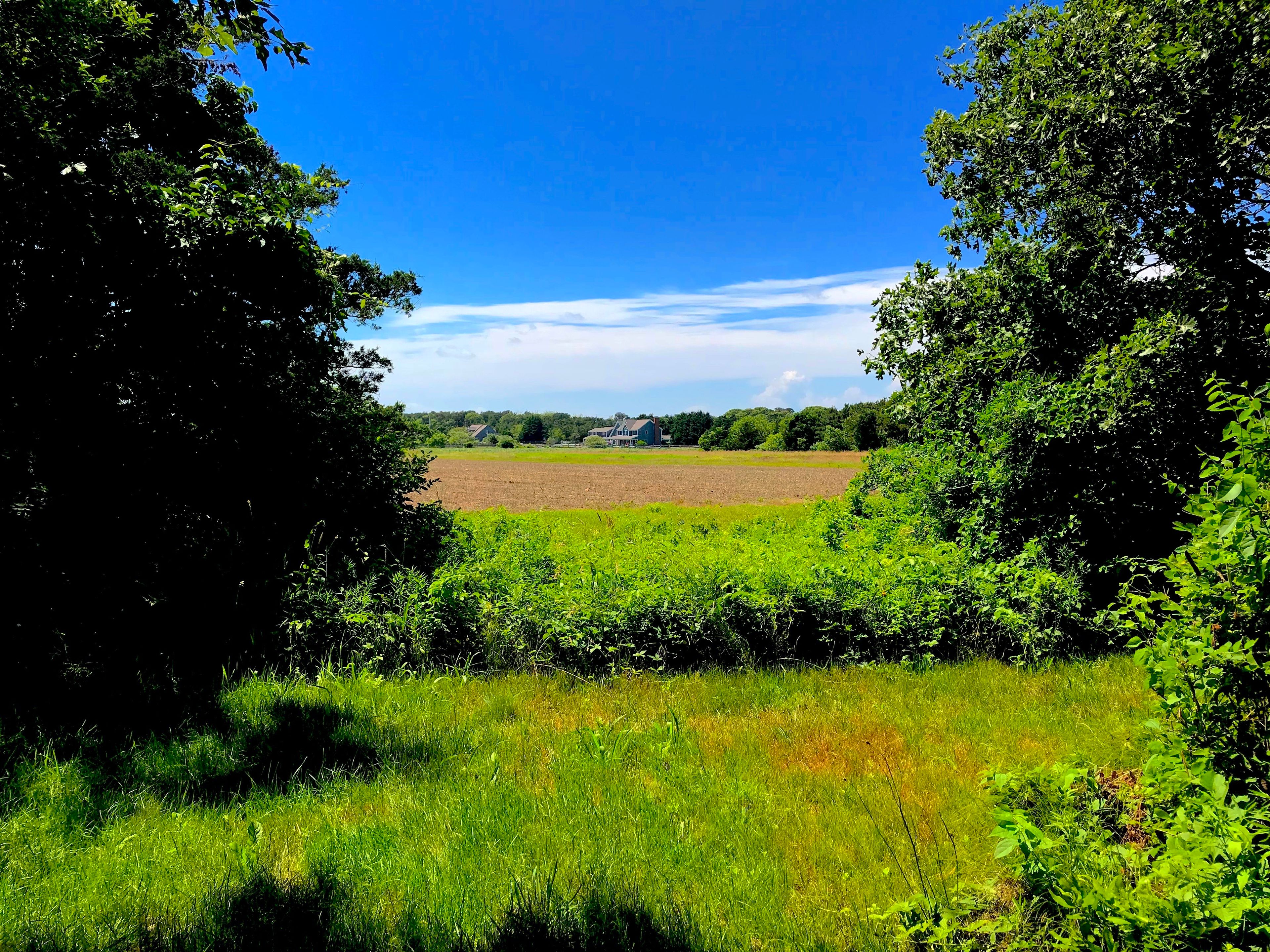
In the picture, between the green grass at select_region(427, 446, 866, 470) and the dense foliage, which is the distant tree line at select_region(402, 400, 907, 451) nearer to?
the green grass at select_region(427, 446, 866, 470)

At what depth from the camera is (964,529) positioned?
910 cm

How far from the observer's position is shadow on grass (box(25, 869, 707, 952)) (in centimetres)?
258

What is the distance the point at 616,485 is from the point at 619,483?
2.58m

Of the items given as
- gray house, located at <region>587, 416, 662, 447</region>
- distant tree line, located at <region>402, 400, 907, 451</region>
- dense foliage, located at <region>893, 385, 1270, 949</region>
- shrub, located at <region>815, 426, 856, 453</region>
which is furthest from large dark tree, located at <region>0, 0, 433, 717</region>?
gray house, located at <region>587, 416, 662, 447</region>

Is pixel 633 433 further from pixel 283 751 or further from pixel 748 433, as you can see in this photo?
pixel 283 751

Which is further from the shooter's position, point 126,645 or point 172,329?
point 172,329

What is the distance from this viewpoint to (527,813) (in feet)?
11.7

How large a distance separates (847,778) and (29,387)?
7758 millimetres

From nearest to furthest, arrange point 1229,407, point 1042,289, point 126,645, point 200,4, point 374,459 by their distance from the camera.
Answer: point 1229,407 < point 200,4 < point 126,645 < point 374,459 < point 1042,289

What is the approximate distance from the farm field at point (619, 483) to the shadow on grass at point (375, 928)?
49.6 feet

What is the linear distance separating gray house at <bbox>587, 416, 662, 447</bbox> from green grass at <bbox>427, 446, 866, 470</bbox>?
137 ft

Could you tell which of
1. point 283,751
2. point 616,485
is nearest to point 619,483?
point 616,485

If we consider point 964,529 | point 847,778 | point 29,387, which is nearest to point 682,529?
point 964,529

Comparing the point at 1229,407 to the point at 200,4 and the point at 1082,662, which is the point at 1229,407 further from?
the point at 200,4
